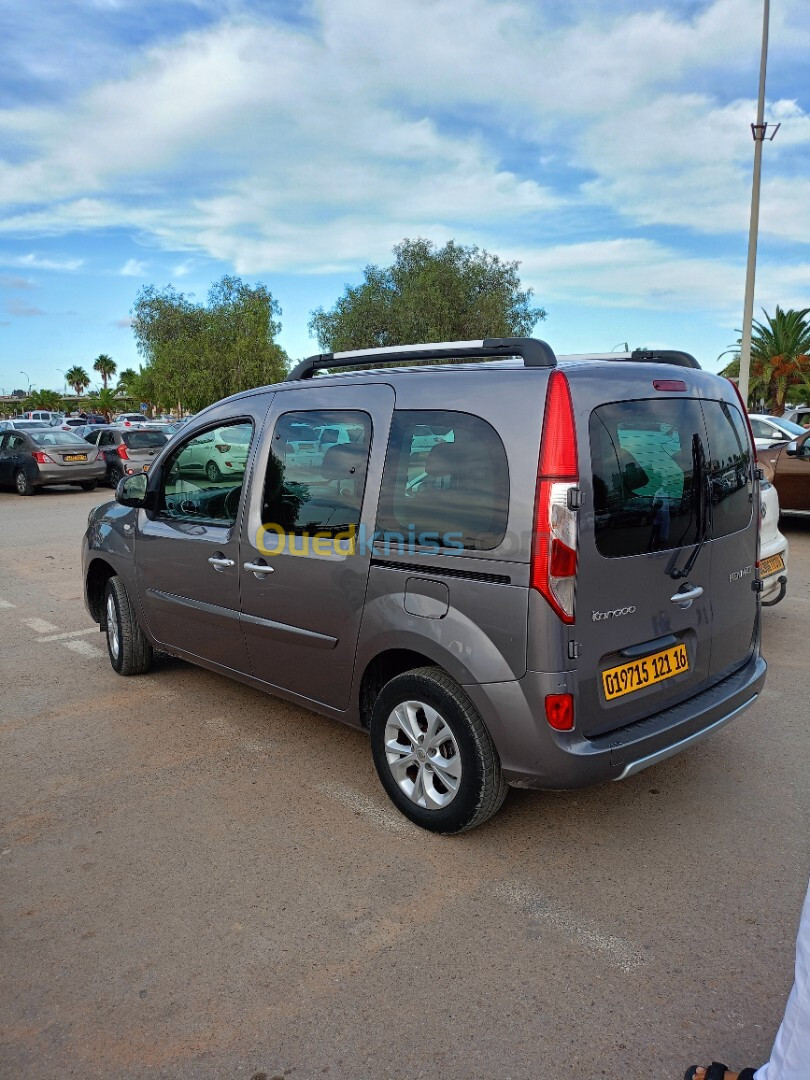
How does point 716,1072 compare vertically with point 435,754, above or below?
below

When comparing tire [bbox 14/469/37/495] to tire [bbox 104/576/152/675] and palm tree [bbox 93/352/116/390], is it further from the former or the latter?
palm tree [bbox 93/352/116/390]

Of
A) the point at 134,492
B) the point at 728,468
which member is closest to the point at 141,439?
the point at 134,492

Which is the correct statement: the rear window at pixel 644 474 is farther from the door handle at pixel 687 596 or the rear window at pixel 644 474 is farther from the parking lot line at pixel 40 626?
the parking lot line at pixel 40 626

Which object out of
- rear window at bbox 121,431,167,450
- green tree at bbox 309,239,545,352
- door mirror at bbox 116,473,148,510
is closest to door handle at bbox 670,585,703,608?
door mirror at bbox 116,473,148,510

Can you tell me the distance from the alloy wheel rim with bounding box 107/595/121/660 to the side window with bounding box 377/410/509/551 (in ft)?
8.91

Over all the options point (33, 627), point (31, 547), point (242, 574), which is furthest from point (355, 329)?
point (242, 574)

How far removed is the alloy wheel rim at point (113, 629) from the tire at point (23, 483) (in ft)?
49.8

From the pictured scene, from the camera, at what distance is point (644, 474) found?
322cm

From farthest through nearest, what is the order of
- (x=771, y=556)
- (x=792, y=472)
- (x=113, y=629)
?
(x=792, y=472)
(x=771, y=556)
(x=113, y=629)

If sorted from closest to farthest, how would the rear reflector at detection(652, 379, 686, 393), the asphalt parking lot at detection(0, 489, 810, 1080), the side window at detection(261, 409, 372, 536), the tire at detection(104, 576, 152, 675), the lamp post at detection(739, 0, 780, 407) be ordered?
the asphalt parking lot at detection(0, 489, 810, 1080)
the rear reflector at detection(652, 379, 686, 393)
the side window at detection(261, 409, 372, 536)
the tire at detection(104, 576, 152, 675)
the lamp post at detection(739, 0, 780, 407)

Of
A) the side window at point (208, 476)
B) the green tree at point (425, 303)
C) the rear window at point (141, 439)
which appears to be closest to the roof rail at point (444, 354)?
the side window at point (208, 476)

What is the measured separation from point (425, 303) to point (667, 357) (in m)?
35.9

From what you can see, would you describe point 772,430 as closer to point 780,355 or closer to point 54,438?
point 54,438

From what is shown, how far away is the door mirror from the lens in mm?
5035
